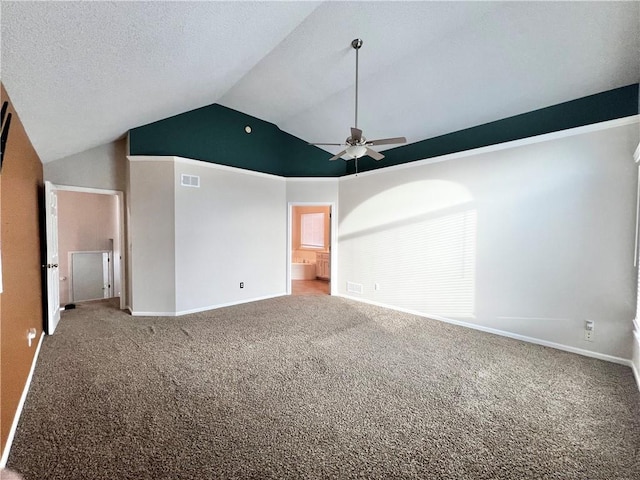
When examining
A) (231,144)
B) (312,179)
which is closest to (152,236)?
(231,144)

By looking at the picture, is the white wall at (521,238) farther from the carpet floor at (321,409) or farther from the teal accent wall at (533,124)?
the carpet floor at (321,409)

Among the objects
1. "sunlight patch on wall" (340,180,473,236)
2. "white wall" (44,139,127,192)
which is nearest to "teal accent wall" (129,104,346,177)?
"white wall" (44,139,127,192)

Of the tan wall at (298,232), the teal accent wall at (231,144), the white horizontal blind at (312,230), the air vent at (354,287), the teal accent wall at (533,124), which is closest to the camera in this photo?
the teal accent wall at (533,124)

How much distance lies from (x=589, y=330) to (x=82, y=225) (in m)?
8.72

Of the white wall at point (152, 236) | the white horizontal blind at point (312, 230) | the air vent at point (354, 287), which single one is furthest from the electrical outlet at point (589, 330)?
the white horizontal blind at point (312, 230)

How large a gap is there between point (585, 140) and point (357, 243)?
3.51 m

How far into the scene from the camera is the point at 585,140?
10.1 ft

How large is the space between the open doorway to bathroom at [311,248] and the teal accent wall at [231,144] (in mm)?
1549

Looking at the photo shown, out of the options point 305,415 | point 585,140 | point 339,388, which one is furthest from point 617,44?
point 305,415

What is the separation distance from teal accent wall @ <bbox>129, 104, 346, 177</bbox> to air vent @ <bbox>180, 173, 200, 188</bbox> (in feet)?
1.43

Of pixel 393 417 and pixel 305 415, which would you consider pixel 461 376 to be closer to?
pixel 393 417

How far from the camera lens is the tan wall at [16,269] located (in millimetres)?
1790

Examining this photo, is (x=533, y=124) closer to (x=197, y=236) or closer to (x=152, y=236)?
(x=197, y=236)

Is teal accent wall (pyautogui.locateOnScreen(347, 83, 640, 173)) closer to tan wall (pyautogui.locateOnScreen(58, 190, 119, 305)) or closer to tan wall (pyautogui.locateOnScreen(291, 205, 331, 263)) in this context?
tan wall (pyautogui.locateOnScreen(291, 205, 331, 263))
